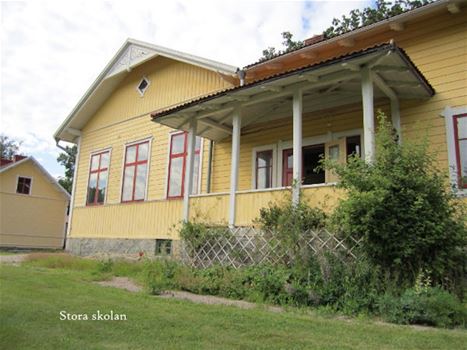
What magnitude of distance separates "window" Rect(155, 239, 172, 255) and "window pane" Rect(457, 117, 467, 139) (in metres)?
7.77

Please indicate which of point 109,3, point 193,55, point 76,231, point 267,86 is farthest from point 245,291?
point 76,231

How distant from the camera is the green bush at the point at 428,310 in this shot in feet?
16.4

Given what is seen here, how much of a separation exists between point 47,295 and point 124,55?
1082 cm

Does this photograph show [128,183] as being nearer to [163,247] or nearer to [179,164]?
[179,164]

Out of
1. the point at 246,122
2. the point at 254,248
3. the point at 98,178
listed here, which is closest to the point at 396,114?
the point at 246,122

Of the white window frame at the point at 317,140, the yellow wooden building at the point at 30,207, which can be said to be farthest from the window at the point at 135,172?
the yellow wooden building at the point at 30,207

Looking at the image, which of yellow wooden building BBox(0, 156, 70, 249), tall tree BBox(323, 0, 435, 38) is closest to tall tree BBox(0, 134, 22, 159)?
yellow wooden building BBox(0, 156, 70, 249)

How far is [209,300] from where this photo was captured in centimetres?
647

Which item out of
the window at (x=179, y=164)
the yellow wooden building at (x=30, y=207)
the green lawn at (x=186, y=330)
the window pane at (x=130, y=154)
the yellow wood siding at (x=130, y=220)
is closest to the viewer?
the green lawn at (x=186, y=330)

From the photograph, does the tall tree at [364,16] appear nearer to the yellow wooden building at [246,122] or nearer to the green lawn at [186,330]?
the yellow wooden building at [246,122]

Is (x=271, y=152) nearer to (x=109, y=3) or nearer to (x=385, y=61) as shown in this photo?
(x=385, y=61)

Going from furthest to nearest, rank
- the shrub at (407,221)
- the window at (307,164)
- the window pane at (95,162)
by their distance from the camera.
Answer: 1. the window pane at (95,162)
2. the window at (307,164)
3. the shrub at (407,221)

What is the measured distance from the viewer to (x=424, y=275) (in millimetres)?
5633

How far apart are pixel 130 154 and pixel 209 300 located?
932cm
